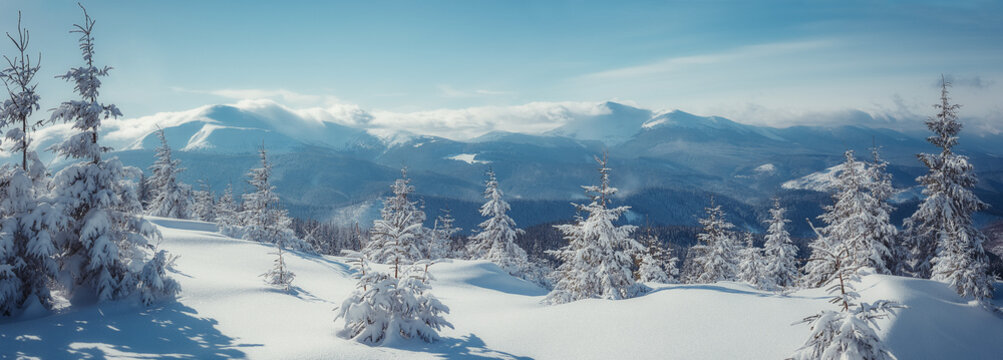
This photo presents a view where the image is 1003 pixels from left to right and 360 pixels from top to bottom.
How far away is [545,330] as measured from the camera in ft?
39.0

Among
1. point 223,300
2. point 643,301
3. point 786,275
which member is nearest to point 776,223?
point 786,275

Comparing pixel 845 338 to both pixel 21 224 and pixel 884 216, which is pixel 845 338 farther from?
A: pixel 884 216

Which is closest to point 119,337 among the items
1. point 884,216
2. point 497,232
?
point 497,232

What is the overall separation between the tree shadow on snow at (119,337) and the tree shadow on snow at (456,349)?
3.61m

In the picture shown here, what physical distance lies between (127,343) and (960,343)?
19781mm

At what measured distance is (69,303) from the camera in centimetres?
1255

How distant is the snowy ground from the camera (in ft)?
32.3

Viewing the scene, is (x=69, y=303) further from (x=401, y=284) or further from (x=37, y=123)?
(x=401, y=284)

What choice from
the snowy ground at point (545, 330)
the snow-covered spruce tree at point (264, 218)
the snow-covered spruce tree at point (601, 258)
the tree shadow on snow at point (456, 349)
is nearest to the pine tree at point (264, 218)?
the snow-covered spruce tree at point (264, 218)

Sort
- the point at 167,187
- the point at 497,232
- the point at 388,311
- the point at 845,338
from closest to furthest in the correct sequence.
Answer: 1. the point at 845,338
2. the point at 388,311
3. the point at 497,232
4. the point at 167,187

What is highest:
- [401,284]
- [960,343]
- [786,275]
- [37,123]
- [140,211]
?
[37,123]

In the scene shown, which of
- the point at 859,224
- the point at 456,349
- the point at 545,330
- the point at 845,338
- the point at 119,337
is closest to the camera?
the point at 845,338

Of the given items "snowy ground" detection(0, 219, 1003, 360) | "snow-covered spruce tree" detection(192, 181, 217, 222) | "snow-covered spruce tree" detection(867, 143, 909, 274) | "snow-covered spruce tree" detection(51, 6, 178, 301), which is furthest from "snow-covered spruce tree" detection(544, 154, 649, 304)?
"snow-covered spruce tree" detection(192, 181, 217, 222)

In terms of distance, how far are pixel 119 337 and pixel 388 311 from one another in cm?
639
